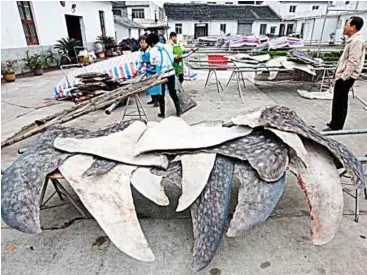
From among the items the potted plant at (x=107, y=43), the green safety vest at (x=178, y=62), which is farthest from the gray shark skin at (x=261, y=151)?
the potted plant at (x=107, y=43)

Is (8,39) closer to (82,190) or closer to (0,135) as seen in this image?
(0,135)

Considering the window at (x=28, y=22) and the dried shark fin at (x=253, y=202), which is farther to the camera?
the window at (x=28, y=22)

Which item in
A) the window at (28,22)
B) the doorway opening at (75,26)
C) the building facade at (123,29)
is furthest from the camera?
the building facade at (123,29)

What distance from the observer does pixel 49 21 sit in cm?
1171

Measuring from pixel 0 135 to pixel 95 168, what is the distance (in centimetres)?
324

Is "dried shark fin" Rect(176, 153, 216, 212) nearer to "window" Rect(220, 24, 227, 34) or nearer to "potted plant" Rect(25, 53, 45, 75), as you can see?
"potted plant" Rect(25, 53, 45, 75)

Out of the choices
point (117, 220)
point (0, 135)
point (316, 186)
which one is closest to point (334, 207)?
point (316, 186)

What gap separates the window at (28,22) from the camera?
404 inches

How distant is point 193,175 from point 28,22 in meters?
11.7

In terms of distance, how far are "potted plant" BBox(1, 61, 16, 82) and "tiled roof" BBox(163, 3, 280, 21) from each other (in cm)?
2516

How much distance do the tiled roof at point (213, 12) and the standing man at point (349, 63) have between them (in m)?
30.6

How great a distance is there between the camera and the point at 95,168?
1.84 metres

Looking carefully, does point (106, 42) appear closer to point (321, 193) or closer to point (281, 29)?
point (321, 193)

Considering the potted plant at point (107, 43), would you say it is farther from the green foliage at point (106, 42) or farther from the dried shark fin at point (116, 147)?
the dried shark fin at point (116, 147)
